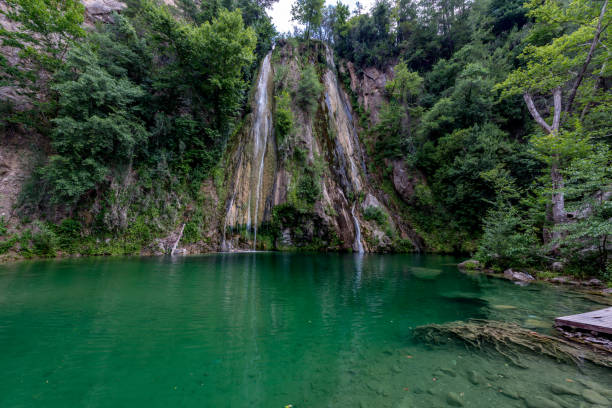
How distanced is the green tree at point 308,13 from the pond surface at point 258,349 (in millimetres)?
30078

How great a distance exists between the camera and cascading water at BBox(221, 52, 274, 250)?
17469 mm

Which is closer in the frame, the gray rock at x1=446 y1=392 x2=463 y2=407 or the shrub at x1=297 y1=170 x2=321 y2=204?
the gray rock at x1=446 y1=392 x2=463 y2=407

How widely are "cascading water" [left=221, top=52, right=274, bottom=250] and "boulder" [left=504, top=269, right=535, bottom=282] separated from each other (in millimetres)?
14711

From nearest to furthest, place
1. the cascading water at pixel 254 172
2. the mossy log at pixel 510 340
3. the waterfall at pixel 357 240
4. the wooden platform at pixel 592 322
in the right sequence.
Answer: the mossy log at pixel 510 340 → the wooden platform at pixel 592 322 → the cascading water at pixel 254 172 → the waterfall at pixel 357 240

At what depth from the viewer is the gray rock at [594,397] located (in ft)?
7.13

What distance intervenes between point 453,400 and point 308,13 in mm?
33153

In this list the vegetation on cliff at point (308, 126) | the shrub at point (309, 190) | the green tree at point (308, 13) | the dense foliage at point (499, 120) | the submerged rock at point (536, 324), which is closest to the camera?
the submerged rock at point (536, 324)

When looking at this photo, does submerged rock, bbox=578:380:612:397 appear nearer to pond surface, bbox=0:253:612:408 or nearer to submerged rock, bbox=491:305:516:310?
pond surface, bbox=0:253:612:408

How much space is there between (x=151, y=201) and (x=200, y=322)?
44.6 feet

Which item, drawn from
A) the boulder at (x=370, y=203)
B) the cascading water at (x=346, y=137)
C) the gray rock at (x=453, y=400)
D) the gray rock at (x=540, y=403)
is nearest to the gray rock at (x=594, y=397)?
the gray rock at (x=540, y=403)

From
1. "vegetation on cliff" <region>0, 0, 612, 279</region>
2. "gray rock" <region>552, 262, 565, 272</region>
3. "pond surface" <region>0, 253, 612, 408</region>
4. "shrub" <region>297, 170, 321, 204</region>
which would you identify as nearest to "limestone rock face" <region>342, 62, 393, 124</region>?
"vegetation on cliff" <region>0, 0, 612, 279</region>

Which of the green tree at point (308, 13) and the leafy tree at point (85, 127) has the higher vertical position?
the green tree at point (308, 13)

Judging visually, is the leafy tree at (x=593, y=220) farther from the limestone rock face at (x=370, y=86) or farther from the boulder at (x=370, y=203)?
the limestone rock face at (x=370, y=86)

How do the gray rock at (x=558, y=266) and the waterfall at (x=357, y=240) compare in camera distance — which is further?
the waterfall at (x=357, y=240)
